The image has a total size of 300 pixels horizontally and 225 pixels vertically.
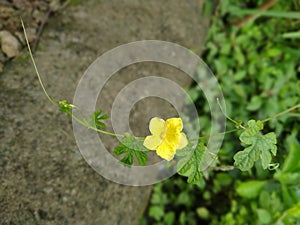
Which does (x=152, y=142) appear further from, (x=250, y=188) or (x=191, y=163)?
(x=250, y=188)

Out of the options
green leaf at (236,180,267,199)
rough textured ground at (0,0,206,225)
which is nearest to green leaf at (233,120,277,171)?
rough textured ground at (0,0,206,225)

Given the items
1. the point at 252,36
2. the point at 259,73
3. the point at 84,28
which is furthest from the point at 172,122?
the point at 252,36

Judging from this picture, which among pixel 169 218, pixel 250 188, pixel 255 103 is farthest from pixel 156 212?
pixel 255 103

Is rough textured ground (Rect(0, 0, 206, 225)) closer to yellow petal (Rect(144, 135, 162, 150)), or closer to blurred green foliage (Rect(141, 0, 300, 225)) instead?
blurred green foliage (Rect(141, 0, 300, 225))

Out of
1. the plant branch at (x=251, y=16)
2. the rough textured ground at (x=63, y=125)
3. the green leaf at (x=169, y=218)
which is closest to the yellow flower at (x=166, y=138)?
the rough textured ground at (x=63, y=125)

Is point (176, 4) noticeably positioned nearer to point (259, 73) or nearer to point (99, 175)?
point (259, 73)
